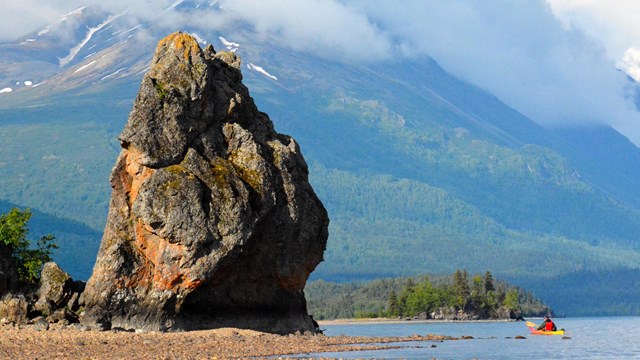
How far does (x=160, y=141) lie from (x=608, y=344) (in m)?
39.0

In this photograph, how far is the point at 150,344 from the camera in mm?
63250

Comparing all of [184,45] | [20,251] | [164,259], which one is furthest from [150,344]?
[20,251]

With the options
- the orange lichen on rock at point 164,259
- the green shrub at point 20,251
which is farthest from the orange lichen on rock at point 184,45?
the green shrub at point 20,251

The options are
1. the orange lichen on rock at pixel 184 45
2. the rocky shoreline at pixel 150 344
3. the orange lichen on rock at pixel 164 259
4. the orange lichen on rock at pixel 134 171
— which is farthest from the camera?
the orange lichen on rock at pixel 184 45

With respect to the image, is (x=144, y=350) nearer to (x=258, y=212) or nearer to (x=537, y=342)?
(x=258, y=212)

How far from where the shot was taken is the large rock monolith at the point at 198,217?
226 feet

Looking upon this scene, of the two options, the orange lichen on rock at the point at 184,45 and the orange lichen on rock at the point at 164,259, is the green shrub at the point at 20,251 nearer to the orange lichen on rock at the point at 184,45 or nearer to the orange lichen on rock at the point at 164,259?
the orange lichen on rock at the point at 164,259

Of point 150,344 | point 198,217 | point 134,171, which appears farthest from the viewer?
point 134,171

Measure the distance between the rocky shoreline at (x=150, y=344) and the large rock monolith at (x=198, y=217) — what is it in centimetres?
210

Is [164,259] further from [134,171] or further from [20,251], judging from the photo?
[20,251]

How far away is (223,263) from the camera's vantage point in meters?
69.4

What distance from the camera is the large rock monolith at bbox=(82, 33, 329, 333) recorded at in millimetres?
68750

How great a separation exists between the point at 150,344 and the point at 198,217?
26.6 feet

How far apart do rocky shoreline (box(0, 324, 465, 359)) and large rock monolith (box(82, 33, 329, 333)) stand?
2.10 m
